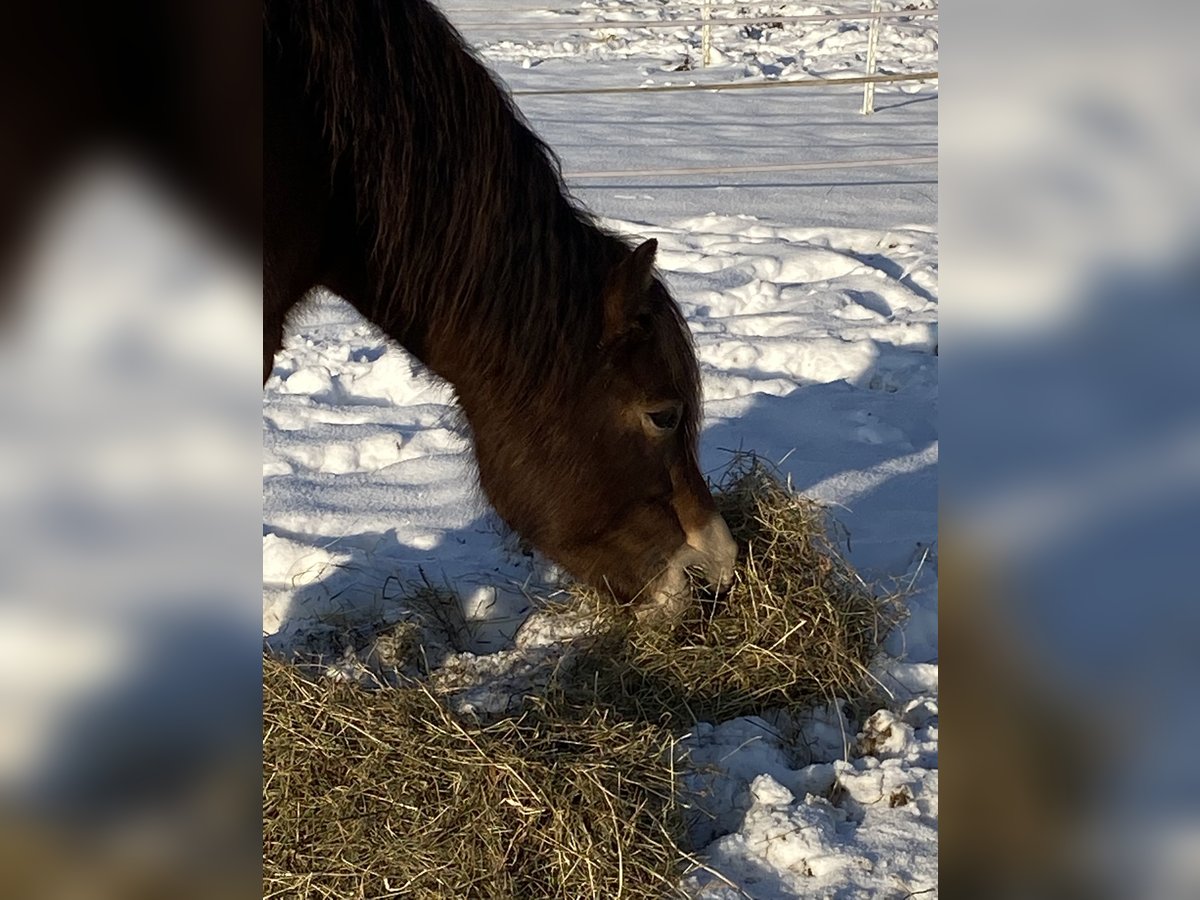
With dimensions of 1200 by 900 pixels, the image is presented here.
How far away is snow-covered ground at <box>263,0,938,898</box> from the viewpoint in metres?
2.05

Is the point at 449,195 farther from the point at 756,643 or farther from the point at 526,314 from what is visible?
the point at 756,643

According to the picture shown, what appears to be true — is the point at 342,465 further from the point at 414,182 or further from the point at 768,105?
the point at 768,105

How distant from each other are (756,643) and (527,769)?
762mm

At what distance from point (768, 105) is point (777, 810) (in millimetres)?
8434

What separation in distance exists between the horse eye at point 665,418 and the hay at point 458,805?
625 millimetres

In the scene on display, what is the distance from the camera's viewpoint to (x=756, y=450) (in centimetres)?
360

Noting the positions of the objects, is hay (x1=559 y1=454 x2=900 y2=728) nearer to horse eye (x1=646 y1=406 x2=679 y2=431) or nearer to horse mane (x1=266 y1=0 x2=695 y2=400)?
horse eye (x1=646 y1=406 x2=679 y2=431)

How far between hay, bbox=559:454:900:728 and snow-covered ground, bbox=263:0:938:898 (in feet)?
0.28

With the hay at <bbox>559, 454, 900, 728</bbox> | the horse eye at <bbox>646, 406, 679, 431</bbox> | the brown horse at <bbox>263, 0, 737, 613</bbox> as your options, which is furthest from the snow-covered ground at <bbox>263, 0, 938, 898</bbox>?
the horse eye at <bbox>646, 406, 679, 431</bbox>

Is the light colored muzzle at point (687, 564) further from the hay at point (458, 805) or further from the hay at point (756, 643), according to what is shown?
the hay at point (458, 805)
